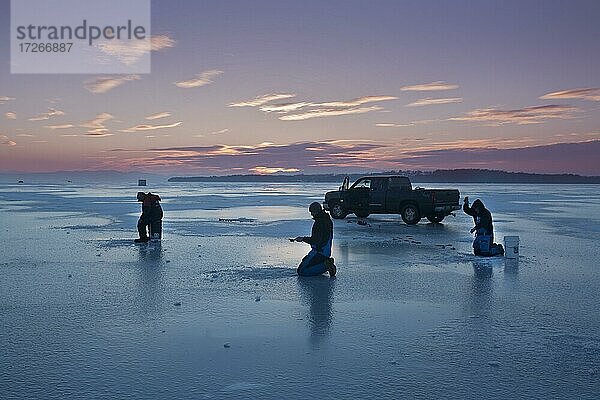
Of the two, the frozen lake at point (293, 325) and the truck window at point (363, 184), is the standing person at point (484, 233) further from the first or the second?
the truck window at point (363, 184)

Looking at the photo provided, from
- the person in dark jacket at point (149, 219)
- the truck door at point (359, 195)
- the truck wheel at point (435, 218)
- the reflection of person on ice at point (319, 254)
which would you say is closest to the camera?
the reflection of person on ice at point (319, 254)

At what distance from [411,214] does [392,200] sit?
3.83ft

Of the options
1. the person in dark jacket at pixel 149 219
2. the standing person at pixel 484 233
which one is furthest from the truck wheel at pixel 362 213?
the standing person at pixel 484 233

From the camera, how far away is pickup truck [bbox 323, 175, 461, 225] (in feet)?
72.8

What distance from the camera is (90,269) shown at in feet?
37.0

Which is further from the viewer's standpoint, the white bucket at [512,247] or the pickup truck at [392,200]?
the pickup truck at [392,200]

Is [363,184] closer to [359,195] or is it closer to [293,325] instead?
[359,195]

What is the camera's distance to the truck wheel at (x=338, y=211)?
82.1 ft

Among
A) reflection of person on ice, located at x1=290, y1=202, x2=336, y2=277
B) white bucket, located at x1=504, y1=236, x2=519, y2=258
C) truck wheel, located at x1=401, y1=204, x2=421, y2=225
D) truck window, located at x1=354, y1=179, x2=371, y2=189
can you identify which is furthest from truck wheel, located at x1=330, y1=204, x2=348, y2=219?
reflection of person on ice, located at x1=290, y1=202, x2=336, y2=277

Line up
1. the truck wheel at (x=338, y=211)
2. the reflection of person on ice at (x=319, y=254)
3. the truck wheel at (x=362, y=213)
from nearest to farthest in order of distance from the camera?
1. the reflection of person on ice at (x=319, y=254)
2. the truck wheel at (x=362, y=213)
3. the truck wheel at (x=338, y=211)

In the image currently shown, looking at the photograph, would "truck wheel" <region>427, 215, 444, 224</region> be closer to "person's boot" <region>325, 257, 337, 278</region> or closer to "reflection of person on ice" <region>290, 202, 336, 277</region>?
"reflection of person on ice" <region>290, 202, 336, 277</region>

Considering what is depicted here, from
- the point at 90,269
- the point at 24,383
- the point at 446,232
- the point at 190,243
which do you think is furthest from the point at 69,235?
the point at 24,383

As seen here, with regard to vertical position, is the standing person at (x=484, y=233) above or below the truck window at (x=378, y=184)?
below

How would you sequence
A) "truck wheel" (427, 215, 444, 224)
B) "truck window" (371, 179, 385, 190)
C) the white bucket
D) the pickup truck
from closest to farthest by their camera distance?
the white bucket, the pickup truck, "truck wheel" (427, 215, 444, 224), "truck window" (371, 179, 385, 190)
